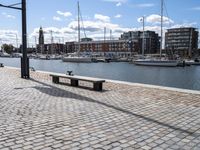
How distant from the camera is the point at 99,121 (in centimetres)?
718

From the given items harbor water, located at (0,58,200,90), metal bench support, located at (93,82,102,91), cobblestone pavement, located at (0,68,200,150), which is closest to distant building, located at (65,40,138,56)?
harbor water, located at (0,58,200,90)

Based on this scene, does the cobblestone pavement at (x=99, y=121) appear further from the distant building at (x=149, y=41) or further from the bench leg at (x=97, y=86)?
the distant building at (x=149, y=41)

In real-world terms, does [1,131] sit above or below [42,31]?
below

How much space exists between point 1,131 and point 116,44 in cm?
13623

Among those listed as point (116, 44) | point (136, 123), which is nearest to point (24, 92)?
point (136, 123)

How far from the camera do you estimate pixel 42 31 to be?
5915 inches

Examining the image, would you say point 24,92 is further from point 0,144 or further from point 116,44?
point 116,44

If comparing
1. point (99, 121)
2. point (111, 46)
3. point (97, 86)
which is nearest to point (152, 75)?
point (97, 86)

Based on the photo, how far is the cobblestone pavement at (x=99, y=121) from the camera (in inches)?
219

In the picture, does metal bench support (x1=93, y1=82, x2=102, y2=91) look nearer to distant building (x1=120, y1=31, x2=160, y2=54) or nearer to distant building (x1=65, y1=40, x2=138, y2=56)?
distant building (x1=65, y1=40, x2=138, y2=56)

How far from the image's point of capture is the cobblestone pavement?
557 cm

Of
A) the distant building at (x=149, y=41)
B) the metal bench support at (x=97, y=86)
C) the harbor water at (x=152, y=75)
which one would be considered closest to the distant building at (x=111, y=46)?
the distant building at (x=149, y=41)

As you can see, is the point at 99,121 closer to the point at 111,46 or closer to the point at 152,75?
the point at 152,75

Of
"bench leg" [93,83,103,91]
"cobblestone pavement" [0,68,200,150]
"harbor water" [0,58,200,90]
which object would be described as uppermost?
"bench leg" [93,83,103,91]
